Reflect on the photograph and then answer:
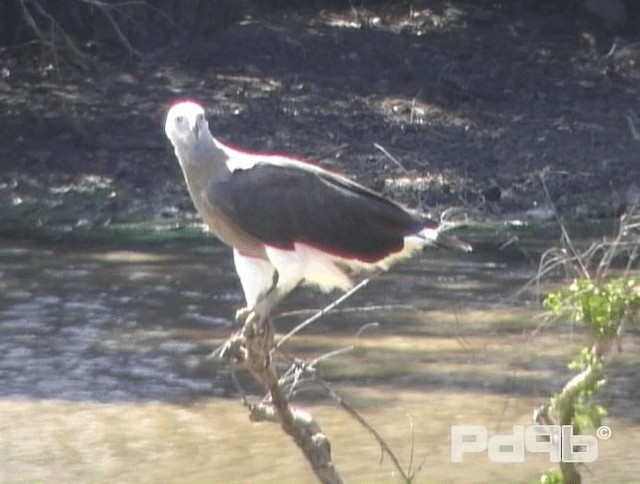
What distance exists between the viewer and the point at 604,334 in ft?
14.1

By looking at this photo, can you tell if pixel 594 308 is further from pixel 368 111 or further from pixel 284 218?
pixel 368 111

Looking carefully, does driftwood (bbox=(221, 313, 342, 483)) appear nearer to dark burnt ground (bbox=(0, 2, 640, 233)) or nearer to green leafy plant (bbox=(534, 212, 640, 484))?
green leafy plant (bbox=(534, 212, 640, 484))

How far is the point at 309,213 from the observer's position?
5152 millimetres

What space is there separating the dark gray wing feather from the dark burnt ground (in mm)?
7854

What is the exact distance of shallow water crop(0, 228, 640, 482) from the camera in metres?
6.97

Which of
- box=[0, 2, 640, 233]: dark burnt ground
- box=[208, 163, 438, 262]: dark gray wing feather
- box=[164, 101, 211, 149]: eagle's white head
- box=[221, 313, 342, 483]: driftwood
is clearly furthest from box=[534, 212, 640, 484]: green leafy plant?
box=[0, 2, 640, 233]: dark burnt ground

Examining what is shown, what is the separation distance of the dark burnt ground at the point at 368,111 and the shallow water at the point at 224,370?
175cm

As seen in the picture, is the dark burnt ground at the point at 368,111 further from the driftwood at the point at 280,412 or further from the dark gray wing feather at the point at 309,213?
the driftwood at the point at 280,412

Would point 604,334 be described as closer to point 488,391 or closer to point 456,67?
point 488,391

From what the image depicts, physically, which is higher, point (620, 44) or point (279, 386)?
point (279, 386)

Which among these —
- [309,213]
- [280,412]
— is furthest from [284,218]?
[280,412]

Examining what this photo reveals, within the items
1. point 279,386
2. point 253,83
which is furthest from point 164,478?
point 253,83

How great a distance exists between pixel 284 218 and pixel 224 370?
3.72 m

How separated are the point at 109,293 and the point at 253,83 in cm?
565
